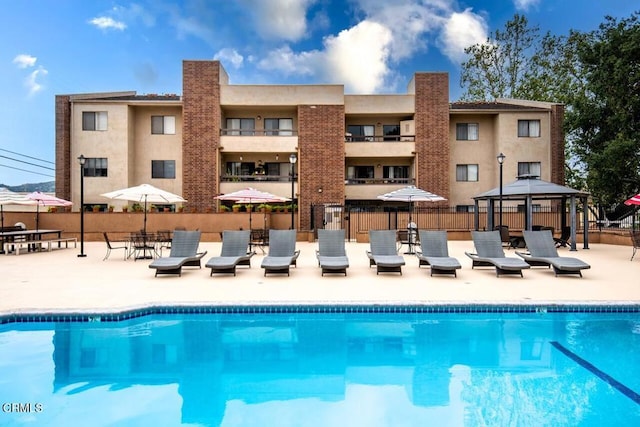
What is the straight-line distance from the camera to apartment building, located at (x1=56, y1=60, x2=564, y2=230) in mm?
27125

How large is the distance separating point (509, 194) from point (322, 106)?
47.2 ft

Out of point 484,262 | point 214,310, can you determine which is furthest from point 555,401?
point 484,262

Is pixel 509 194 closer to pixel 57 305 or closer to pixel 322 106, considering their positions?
pixel 322 106

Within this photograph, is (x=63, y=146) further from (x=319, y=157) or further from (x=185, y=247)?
(x=185, y=247)

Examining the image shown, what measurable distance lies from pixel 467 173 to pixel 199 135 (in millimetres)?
19869

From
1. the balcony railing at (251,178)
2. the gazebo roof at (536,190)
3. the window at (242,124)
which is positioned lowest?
the gazebo roof at (536,190)

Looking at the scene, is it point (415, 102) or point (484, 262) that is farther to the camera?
point (415, 102)

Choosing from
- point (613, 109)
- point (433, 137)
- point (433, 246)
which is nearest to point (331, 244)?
point (433, 246)

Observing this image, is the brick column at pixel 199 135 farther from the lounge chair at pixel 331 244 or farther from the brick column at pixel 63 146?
the lounge chair at pixel 331 244

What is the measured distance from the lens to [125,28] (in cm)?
3334

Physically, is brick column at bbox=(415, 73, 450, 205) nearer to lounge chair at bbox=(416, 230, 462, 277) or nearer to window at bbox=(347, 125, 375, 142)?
window at bbox=(347, 125, 375, 142)

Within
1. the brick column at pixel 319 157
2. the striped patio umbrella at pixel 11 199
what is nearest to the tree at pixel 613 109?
the brick column at pixel 319 157

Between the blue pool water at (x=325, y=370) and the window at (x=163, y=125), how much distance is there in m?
24.0

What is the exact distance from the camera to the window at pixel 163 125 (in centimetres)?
2871
